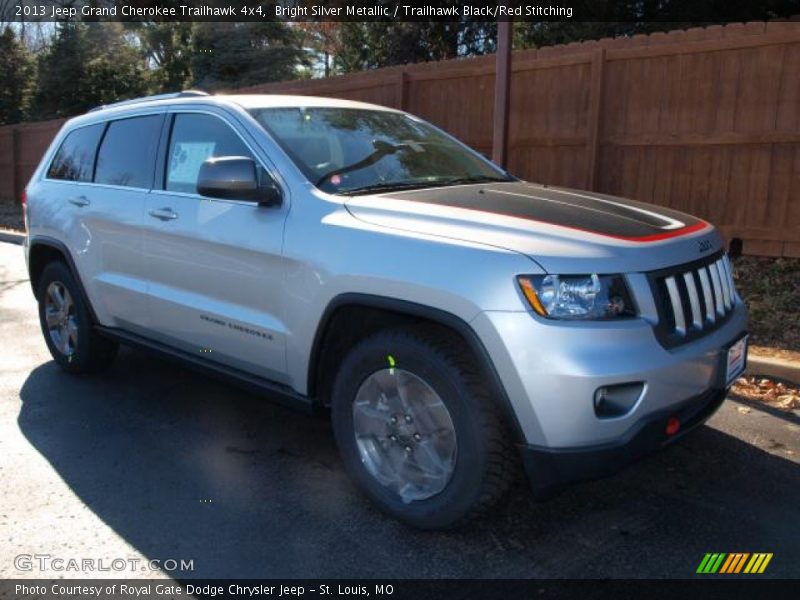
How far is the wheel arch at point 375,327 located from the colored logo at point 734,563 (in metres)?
0.95

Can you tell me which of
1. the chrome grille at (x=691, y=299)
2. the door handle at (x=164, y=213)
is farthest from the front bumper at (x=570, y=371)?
the door handle at (x=164, y=213)

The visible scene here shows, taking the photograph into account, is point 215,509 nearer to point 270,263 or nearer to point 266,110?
point 270,263

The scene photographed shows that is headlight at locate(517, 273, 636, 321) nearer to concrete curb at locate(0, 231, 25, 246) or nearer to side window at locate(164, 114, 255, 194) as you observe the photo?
side window at locate(164, 114, 255, 194)

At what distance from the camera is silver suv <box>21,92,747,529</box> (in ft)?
9.03

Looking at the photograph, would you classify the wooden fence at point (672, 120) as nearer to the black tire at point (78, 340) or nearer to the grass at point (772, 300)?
the grass at point (772, 300)

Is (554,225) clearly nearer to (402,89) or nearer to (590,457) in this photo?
(590,457)

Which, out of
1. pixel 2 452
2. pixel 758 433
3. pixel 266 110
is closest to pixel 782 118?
pixel 758 433

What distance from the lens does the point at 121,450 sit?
4.11m

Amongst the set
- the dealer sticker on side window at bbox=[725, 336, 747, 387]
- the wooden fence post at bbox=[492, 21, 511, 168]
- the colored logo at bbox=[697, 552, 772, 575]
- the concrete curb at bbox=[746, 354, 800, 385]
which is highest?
the wooden fence post at bbox=[492, 21, 511, 168]

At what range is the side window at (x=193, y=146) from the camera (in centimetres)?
398

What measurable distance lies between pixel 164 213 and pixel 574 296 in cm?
245

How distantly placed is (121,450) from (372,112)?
2389mm

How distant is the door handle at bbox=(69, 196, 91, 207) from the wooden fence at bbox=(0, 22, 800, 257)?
5.46 m


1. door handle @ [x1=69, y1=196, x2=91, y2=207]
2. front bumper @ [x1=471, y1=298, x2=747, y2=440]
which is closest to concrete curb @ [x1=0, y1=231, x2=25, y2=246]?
door handle @ [x1=69, y1=196, x2=91, y2=207]
